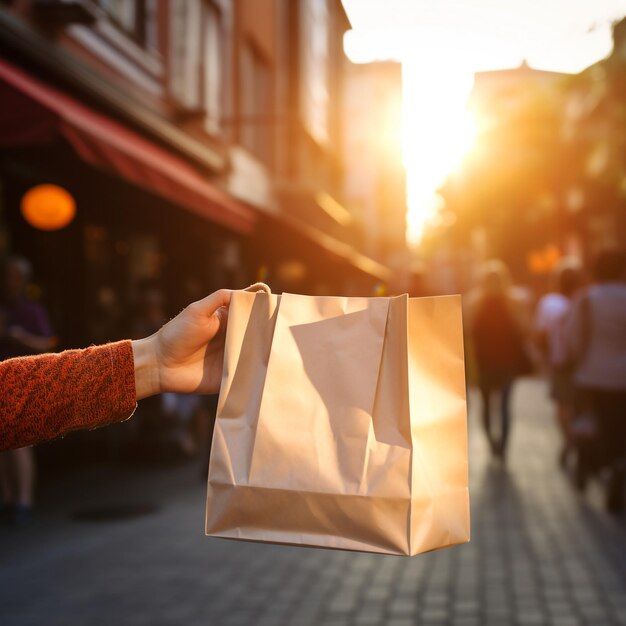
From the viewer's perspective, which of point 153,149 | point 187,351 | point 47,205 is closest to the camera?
point 187,351

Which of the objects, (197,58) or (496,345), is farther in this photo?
(197,58)

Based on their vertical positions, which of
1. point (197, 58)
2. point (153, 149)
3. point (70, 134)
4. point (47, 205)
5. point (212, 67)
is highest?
point (212, 67)

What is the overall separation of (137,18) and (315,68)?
45.6 ft

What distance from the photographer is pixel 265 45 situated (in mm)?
20734

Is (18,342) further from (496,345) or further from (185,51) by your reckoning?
(185,51)

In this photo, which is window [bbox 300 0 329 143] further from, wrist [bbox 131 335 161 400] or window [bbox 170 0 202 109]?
wrist [bbox 131 335 161 400]

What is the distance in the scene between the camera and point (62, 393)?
1989 millimetres

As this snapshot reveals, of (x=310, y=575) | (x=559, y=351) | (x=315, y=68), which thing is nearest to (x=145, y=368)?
(x=310, y=575)

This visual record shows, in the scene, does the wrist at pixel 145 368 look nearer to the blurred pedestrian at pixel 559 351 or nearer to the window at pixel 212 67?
the blurred pedestrian at pixel 559 351

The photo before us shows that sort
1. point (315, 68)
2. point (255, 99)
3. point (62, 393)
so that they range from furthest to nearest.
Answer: point (315, 68) < point (255, 99) < point (62, 393)

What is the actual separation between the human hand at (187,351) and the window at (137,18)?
10471mm

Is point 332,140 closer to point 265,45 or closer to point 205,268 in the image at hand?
point 265,45

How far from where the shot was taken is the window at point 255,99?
19.4 m

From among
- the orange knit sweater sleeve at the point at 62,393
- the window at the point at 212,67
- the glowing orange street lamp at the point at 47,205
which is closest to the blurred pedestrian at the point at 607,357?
the glowing orange street lamp at the point at 47,205
